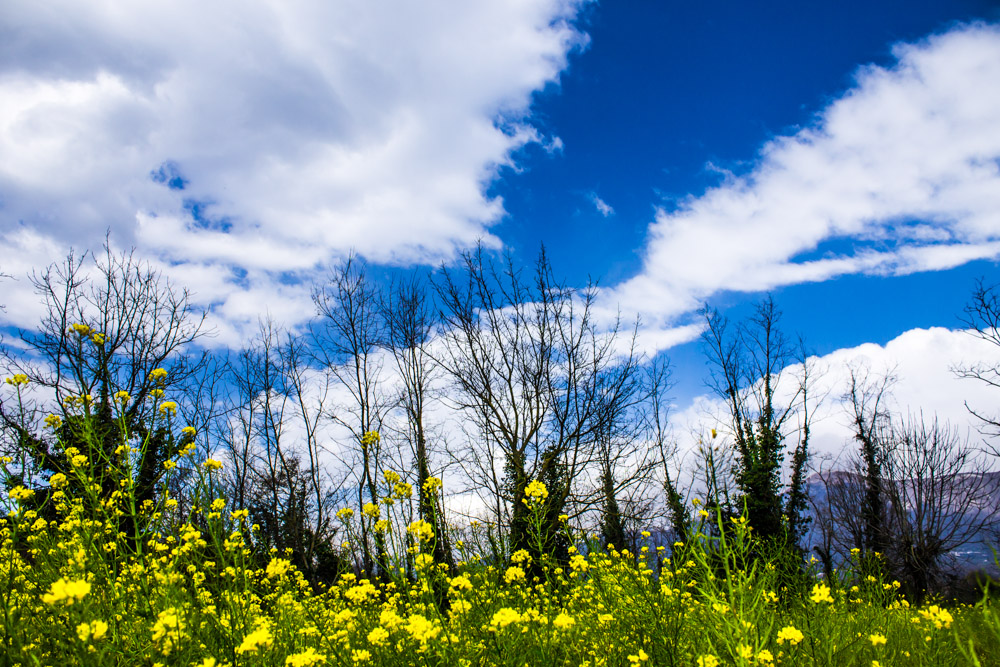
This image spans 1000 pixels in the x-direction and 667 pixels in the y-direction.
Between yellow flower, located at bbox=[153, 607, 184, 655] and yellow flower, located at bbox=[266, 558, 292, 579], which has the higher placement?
yellow flower, located at bbox=[153, 607, 184, 655]

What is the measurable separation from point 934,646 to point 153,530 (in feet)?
16.4

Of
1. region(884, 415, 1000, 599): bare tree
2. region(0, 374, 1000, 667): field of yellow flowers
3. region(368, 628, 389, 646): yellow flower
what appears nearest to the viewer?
region(0, 374, 1000, 667): field of yellow flowers

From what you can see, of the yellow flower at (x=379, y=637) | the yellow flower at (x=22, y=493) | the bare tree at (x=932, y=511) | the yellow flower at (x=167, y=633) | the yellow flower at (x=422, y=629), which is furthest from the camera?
the bare tree at (x=932, y=511)

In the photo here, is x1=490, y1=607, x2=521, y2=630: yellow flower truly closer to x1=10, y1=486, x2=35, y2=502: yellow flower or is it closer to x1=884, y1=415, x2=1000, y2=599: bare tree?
x1=10, y1=486, x2=35, y2=502: yellow flower

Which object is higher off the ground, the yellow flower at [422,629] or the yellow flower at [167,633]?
the yellow flower at [167,633]

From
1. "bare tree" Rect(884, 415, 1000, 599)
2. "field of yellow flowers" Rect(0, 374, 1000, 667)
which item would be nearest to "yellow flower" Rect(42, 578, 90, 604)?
"field of yellow flowers" Rect(0, 374, 1000, 667)

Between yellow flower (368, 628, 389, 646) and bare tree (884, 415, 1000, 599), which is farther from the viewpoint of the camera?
bare tree (884, 415, 1000, 599)

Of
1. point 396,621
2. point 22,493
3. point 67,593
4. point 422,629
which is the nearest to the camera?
point 67,593

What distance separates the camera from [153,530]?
3135 millimetres

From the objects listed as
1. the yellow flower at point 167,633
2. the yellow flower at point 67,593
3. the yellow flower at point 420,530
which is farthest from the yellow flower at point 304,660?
the yellow flower at point 67,593

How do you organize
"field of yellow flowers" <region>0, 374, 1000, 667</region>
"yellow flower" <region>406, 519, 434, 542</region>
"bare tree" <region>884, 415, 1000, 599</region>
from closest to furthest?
"field of yellow flowers" <region>0, 374, 1000, 667</region>, "yellow flower" <region>406, 519, 434, 542</region>, "bare tree" <region>884, 415, 1000, 599</region>

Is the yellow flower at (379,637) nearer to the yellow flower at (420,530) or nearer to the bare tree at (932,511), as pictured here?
the yellow flower at (420,530)

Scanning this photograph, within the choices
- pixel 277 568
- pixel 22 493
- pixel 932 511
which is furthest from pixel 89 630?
pixel 932 511

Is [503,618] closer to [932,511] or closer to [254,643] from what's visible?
[254,643]
